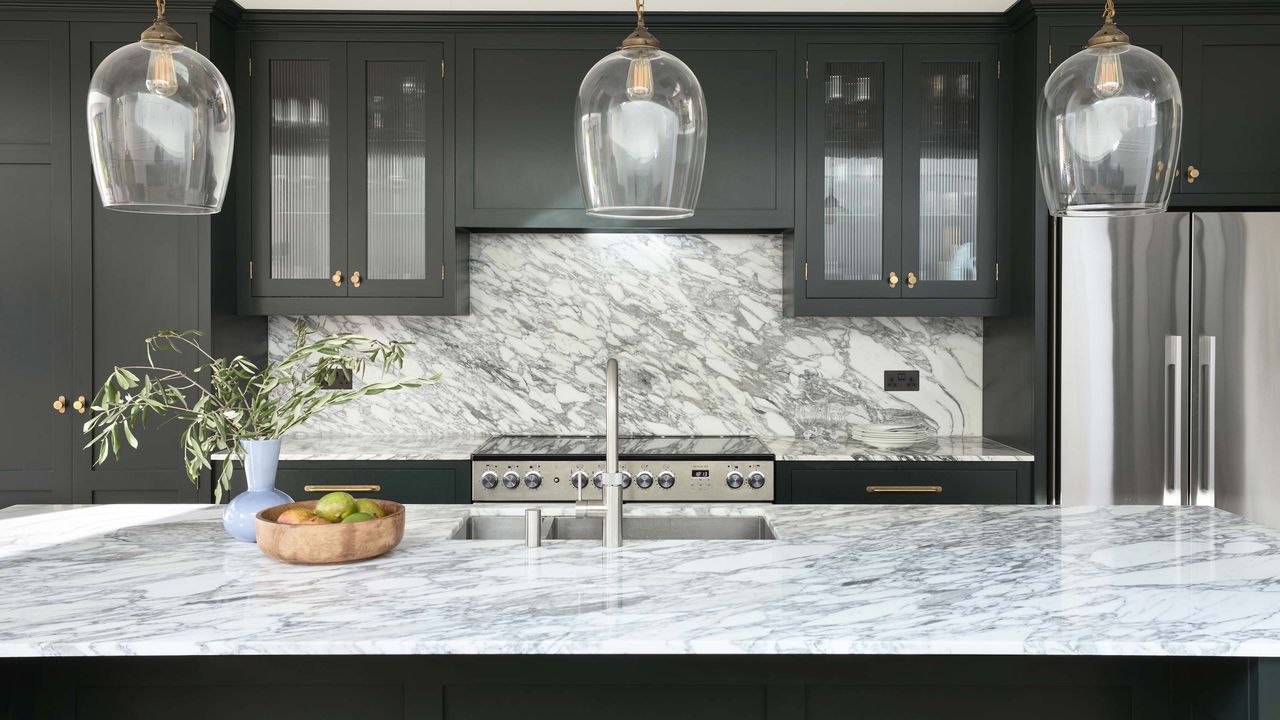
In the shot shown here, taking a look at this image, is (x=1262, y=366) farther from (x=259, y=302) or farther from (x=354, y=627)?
(x=259, y=302)

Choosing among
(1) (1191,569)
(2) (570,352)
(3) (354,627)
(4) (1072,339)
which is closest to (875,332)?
(4) (1072,339)

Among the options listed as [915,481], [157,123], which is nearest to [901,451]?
[915,481]

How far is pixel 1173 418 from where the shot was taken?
11.0 feet

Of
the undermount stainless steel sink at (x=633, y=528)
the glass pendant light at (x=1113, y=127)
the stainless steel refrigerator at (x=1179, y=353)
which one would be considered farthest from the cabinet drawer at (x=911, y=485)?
the glass pendant light at (x=1113, y=127)

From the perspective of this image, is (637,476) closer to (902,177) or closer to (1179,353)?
(902,177)

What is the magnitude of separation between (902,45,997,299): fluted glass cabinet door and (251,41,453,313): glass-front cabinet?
1.83 metres

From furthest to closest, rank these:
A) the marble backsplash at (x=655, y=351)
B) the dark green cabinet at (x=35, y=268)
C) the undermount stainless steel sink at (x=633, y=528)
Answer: the marble backsplash at (x=655, y=351) → the dark green cabinet at (x=35, y=268) → the undermount stainless steel sink at (x=633, y=528)

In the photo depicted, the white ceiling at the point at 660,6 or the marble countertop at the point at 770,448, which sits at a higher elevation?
the white ceiling at the point at 660,6

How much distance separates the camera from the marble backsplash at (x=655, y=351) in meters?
4.14

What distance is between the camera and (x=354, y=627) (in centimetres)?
146

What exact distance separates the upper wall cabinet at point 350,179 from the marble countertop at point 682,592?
5.34 ft

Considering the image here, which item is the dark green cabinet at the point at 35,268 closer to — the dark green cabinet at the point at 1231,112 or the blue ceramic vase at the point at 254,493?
the blue ceramic vase at the point at 254,493

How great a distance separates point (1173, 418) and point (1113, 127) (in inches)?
90.0

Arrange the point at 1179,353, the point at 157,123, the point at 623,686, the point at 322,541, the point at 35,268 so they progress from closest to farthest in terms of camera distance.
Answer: the point at 157,123
the point at 623,686
the point at 322,541
the point at 1179,353
the point at 35,268
